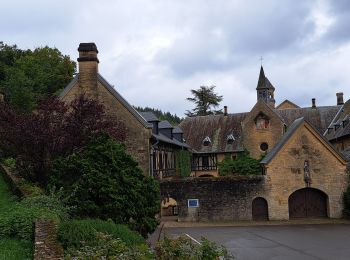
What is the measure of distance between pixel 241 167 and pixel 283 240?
2613cm

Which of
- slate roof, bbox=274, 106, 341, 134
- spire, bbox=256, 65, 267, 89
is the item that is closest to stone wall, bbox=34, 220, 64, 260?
slate roof, bbox=274, 106, 341, 134

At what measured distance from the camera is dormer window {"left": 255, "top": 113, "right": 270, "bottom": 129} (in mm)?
49156

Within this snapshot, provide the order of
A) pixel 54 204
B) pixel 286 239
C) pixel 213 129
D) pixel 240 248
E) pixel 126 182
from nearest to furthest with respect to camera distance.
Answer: pixel 54 204, pixel 126 182, pixel 240 248, pixel 286 239, pixel 213 129

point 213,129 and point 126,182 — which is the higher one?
point 213,129

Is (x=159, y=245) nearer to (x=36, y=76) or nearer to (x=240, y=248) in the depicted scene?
(x=240, y=248)

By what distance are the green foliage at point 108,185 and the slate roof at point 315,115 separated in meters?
A: 42.6

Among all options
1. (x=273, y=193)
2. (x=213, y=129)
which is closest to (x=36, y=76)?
(x=213, y=129)

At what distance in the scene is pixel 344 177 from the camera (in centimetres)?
2922

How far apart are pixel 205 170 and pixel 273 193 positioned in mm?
22539

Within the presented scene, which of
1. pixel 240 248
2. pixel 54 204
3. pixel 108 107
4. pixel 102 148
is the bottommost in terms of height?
pixel 240 248

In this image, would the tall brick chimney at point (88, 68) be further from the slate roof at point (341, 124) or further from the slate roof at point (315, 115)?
the slate roof at point (315, 115)

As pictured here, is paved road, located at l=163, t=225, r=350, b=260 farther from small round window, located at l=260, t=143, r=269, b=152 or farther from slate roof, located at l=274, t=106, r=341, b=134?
slate roof, located at l=274, t=106, r=341, b=134

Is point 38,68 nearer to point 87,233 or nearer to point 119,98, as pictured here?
point 119,98

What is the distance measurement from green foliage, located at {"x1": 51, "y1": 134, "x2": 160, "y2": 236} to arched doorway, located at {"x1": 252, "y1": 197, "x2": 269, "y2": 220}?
15241 millimetres
